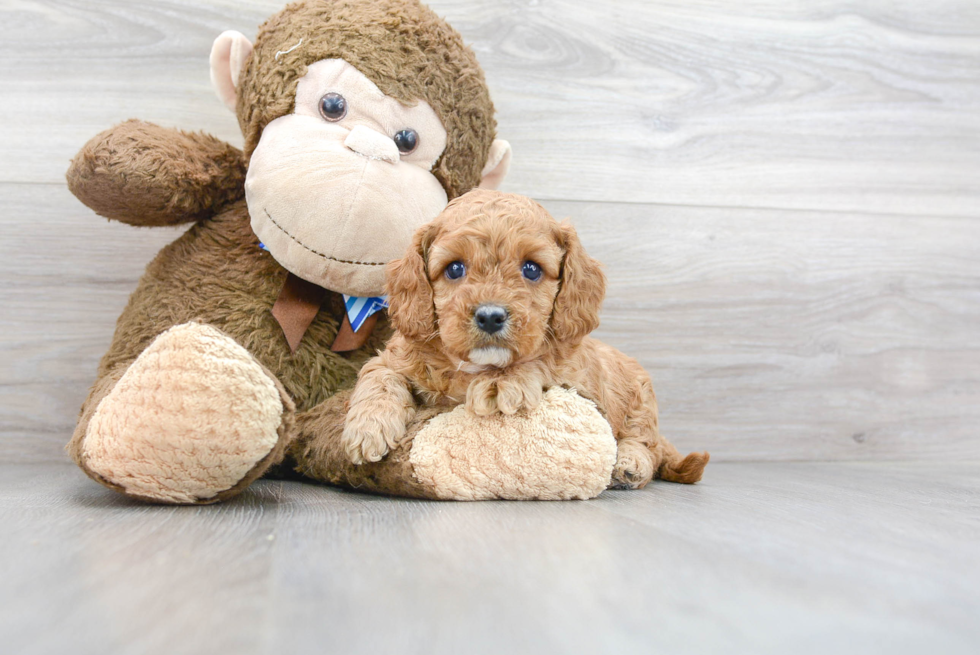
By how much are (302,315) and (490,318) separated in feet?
1.52

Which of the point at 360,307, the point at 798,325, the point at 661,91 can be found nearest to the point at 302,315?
the point at 360,307

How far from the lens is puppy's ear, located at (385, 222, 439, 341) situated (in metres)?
1.01

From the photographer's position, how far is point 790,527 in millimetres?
884

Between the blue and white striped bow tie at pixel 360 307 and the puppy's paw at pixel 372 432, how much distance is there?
0.94 feet

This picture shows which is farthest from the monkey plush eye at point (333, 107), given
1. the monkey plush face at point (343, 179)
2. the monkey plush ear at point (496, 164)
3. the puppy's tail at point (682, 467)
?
the puppy's tail at point (682, 467)

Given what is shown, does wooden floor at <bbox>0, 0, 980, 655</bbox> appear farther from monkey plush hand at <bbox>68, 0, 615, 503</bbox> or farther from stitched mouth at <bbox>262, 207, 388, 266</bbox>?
stitched mouth at <bbox>262, 207, 388, 266</bbox>

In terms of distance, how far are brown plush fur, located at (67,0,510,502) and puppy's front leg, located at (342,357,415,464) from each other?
0.34ft

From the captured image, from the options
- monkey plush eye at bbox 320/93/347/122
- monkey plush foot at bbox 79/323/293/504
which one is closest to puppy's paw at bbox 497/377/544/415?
monkey plush foot at bbox 79/323/293/504

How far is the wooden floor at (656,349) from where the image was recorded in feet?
1.95

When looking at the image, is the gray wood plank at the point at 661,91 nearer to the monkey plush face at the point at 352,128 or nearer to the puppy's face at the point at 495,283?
the monkey plush face at the point at 352,128

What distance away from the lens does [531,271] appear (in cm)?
100

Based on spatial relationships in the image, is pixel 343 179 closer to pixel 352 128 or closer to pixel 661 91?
pixel 352 128

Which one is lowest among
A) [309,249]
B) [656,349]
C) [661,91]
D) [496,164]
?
[656,349]

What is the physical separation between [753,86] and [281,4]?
Result: 1.08 meters
